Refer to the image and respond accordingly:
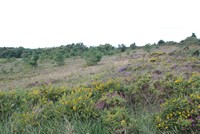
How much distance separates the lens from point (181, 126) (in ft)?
10.5

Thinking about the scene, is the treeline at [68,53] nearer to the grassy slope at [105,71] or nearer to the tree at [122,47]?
the tree at [122,47]

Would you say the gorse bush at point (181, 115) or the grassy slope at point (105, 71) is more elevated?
the gorse bush at point (181, 115)

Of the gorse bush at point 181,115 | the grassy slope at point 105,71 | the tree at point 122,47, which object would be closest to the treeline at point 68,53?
the tree at point 122,47

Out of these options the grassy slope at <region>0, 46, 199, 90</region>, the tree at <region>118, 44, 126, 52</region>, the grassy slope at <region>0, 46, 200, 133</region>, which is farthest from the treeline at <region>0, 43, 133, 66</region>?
the grassy slope at <region>0, 46, 200, 133</region>

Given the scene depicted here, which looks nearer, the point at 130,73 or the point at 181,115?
the point at 181,115

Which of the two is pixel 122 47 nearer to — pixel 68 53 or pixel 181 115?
pixel 68 53

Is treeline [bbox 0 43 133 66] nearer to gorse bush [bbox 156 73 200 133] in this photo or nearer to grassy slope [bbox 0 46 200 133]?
grassy slope [bbox 0 46 200 133]

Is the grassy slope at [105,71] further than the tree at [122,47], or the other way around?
the tree at [122,47]

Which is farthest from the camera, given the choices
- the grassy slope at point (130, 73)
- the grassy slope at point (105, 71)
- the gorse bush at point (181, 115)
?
the grassy slope at point (105, 71)

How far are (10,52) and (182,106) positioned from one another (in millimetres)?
59173

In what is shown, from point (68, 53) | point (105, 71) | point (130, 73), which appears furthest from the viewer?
point (68, 53)

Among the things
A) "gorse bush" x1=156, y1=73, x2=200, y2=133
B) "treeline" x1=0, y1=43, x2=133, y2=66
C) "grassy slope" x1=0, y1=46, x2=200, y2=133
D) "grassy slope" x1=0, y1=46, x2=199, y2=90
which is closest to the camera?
"gorse bush" x1=156, y1=73, x2=200, y2=133

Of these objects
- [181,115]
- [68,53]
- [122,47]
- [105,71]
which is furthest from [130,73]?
[68,53]

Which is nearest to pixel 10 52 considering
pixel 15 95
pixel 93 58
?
pixel 93 58
